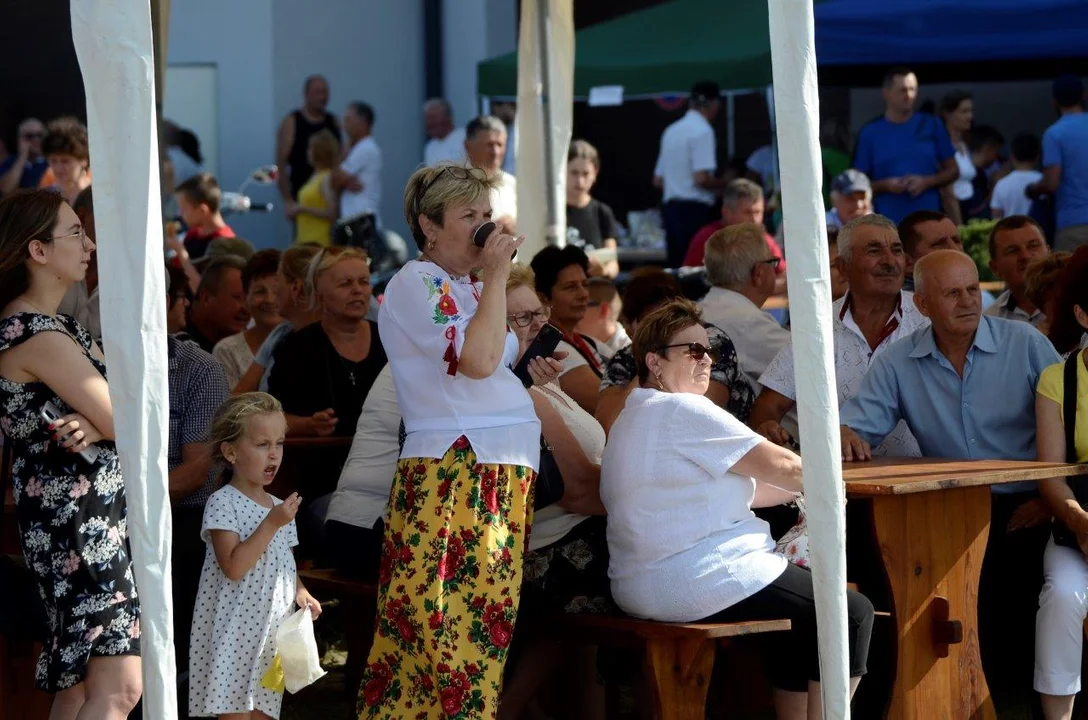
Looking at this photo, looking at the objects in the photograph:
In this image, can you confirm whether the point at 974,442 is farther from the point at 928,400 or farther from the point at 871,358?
the point at 871,358

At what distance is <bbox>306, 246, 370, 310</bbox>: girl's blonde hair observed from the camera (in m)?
5.61

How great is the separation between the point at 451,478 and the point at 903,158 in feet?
22.4

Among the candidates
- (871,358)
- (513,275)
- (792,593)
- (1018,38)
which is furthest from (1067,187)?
(792,593)

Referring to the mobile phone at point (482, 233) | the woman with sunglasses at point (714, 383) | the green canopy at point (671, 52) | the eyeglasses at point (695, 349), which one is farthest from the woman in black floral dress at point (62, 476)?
the green canopy at point (671, 52)

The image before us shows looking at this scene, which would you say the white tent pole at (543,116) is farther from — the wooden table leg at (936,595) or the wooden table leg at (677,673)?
the wooden table leg at (677,673)

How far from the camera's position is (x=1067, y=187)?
9773 mm

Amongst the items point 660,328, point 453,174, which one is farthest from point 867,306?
point 453,174

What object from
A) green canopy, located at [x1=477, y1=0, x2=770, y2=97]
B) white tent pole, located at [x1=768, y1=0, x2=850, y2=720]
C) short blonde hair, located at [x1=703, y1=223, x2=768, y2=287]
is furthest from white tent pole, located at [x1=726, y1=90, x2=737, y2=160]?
white tent pole, located at [x1=768, y1=0, x2=850, y2=720]

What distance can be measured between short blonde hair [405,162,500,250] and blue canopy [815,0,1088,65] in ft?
20.5

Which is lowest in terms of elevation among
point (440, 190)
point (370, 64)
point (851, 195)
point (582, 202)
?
point (440, 190)

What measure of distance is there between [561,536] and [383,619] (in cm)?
64

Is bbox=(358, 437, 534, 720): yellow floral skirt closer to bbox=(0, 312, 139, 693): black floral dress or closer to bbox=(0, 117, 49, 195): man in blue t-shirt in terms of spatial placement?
bbox=(0, 312, 139, 693): black floral dress

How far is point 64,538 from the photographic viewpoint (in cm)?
367

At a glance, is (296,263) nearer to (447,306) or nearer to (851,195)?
(447,306)
